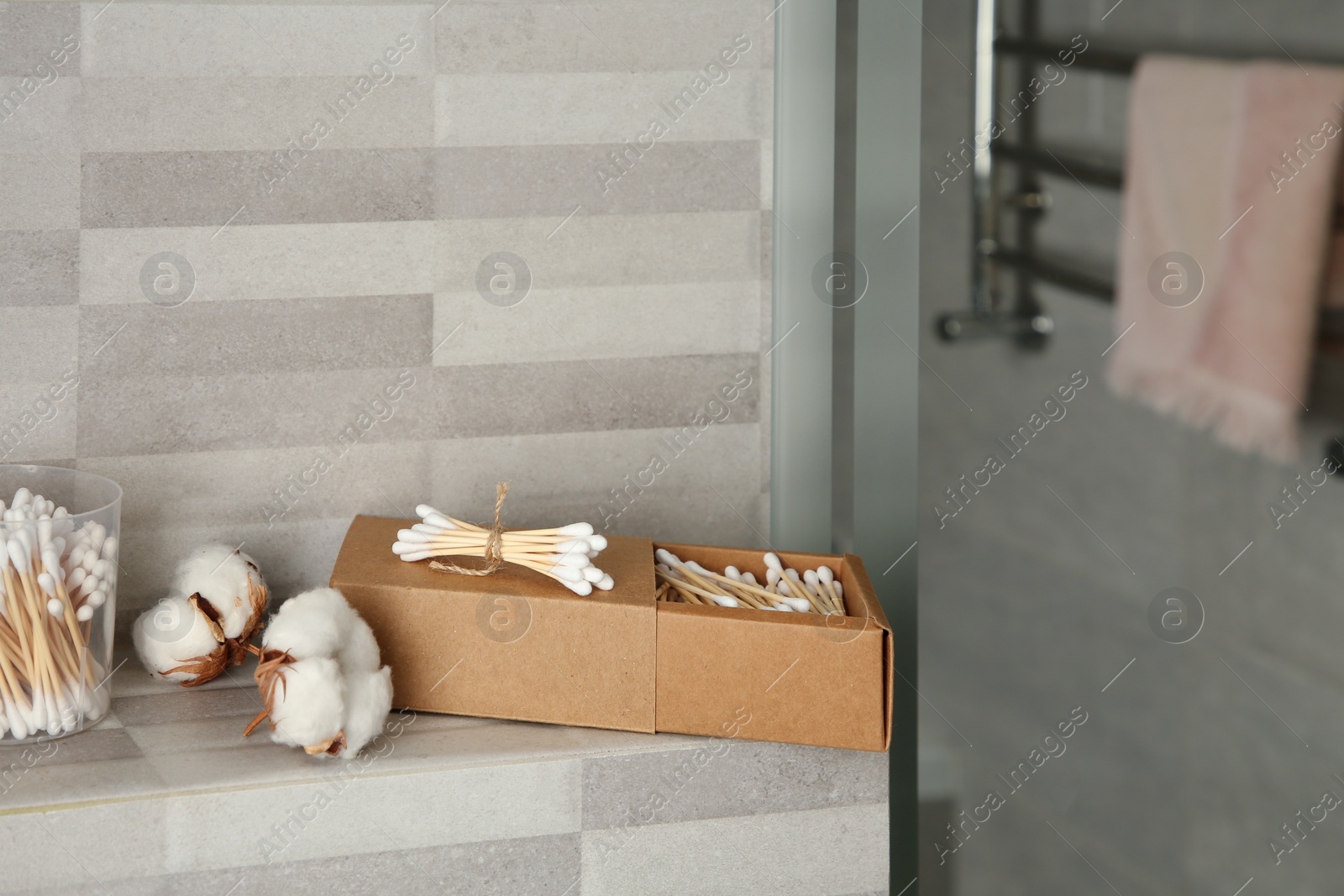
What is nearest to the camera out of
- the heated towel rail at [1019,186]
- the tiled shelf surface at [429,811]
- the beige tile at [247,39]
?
the tiled shelf surface at [429,811]

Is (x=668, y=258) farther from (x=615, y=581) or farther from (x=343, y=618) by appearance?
(x=343, y=618)

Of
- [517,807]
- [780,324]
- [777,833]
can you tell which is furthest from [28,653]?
[780,324]

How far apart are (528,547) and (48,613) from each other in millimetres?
379

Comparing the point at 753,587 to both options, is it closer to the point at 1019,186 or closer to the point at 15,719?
the point at 15,719

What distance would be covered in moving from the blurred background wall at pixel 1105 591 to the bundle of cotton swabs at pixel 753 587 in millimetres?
484

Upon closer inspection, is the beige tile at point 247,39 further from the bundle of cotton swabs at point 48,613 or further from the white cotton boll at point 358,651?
the white cotton boll at point 358,651

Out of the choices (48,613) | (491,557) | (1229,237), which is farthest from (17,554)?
(1229,237)

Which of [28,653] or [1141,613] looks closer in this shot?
[28,653]

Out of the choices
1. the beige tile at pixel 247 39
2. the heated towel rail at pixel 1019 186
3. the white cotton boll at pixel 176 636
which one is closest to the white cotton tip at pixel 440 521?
the white cotton boll at pixel 176 636

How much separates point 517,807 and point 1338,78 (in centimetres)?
92

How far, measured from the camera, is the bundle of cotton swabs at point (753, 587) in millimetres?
858

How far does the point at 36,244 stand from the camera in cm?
93

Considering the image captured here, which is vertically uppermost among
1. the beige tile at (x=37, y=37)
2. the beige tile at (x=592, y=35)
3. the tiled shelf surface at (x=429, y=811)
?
the beige tile at (x=592, y=35)

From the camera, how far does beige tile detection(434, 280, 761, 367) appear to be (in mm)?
1022
